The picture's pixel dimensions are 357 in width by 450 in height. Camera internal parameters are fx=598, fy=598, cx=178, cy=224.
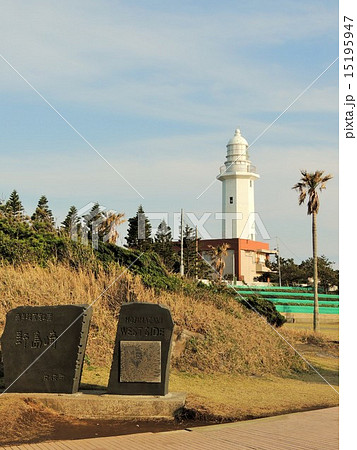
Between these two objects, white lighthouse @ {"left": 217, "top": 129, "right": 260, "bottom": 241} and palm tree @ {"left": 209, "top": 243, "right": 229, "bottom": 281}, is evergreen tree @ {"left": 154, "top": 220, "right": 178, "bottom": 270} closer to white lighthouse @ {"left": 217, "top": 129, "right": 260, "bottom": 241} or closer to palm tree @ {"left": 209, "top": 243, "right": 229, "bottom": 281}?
palm tree @ {"left": 209, "top": 243, "right": 229, "bottom": 281}

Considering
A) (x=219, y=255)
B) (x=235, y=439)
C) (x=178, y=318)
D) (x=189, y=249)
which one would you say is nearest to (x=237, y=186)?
(x=219, y=255)

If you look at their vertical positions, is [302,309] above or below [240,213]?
below

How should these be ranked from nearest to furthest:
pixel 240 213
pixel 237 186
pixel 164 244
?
pixel 164 244, pixel 237 186, pixel 240 213

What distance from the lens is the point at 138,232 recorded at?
156 feet

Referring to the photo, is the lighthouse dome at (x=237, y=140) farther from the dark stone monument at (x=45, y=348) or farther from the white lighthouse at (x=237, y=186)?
the dark stone monument at (x=45, y=348)

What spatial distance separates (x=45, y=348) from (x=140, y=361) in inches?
68.3

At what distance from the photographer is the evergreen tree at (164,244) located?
134ft

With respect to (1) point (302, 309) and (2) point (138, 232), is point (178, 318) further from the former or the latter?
(1) point (302, 309)

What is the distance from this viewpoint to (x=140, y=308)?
432 inches

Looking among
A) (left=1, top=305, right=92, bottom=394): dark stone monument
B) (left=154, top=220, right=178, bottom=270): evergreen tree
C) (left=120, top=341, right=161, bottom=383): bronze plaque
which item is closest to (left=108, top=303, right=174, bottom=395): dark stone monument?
(left=120, top=341, right=161, bottom=383): bronze plaque

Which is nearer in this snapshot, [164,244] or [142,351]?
[142,351]

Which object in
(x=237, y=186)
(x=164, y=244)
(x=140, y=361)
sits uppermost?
(x=237, y=186)

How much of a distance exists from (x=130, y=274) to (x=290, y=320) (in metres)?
27.3
